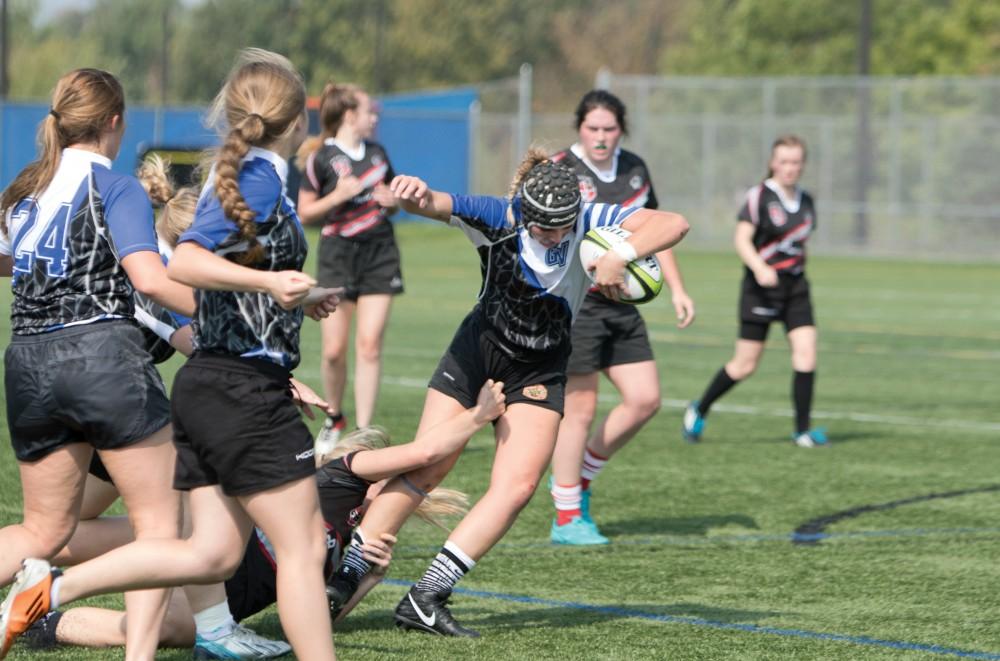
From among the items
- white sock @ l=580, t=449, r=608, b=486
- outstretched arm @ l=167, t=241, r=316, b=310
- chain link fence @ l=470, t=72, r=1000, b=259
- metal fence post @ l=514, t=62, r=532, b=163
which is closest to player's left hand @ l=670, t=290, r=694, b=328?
white sock @ l=580, t=449, r=608, b=486

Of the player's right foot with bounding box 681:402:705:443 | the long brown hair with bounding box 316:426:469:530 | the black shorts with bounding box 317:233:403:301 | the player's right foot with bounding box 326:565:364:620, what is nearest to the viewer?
the player's right foot with bounding box 326:565:364:620

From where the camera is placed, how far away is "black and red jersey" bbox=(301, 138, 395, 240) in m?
9.99

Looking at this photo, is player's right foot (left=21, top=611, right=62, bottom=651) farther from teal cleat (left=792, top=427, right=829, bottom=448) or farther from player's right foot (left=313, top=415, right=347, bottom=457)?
teal cleat (left=792, top=427, right=829, bottom=448)

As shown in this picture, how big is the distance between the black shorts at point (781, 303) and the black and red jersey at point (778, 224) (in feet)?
0.34

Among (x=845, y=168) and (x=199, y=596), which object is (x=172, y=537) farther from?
(x=845, y=168)

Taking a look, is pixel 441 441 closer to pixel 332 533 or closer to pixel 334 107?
pixel 332 533

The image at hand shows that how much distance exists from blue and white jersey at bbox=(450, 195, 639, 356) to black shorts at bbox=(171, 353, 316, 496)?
1355 millimetres

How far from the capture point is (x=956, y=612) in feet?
19.5

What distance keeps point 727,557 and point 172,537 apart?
3151 mm

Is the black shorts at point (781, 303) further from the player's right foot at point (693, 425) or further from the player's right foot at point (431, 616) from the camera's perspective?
the player's right foot at point (431, 616)

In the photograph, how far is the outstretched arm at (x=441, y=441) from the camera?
17.7 feet

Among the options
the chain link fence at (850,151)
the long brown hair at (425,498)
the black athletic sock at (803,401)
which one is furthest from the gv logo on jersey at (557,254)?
the chain link fence at (850,151)

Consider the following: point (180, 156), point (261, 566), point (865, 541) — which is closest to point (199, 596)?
point (261, 566)

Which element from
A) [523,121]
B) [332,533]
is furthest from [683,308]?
[523,121]
